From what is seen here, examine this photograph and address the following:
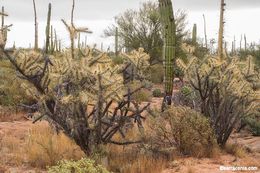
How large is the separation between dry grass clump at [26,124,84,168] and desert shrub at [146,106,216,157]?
129cm

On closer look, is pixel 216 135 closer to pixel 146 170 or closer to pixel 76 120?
pixel 146 170

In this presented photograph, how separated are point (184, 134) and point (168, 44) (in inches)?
150

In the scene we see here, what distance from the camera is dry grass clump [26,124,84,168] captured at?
24.9 feet

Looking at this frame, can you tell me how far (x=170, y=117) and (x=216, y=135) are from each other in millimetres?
992

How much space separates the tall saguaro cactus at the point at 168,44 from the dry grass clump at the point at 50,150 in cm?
347

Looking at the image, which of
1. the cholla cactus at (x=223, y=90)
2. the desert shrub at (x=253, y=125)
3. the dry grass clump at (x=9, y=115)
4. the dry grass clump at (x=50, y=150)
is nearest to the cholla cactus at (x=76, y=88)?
the dry grass clump at (x=50, y=150)

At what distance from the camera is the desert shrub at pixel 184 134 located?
785 cm

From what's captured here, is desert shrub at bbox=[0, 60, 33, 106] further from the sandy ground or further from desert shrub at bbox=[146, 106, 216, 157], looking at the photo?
desert shrub at bbox=[146, 106, 216, 157]

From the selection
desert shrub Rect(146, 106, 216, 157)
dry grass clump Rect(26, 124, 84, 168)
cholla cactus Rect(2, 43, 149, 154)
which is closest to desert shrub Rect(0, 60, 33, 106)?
dry grass clump Rect(26, 124, 84, 168)

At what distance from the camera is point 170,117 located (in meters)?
8.08

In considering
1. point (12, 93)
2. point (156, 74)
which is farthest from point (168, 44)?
point (156, 74)

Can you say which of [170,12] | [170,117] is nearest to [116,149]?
[170,117]

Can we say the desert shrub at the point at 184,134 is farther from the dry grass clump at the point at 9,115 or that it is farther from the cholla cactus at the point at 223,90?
the dry grass clump at the point at 9,115

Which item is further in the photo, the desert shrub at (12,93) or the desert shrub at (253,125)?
the desert shrub at (12,93)
